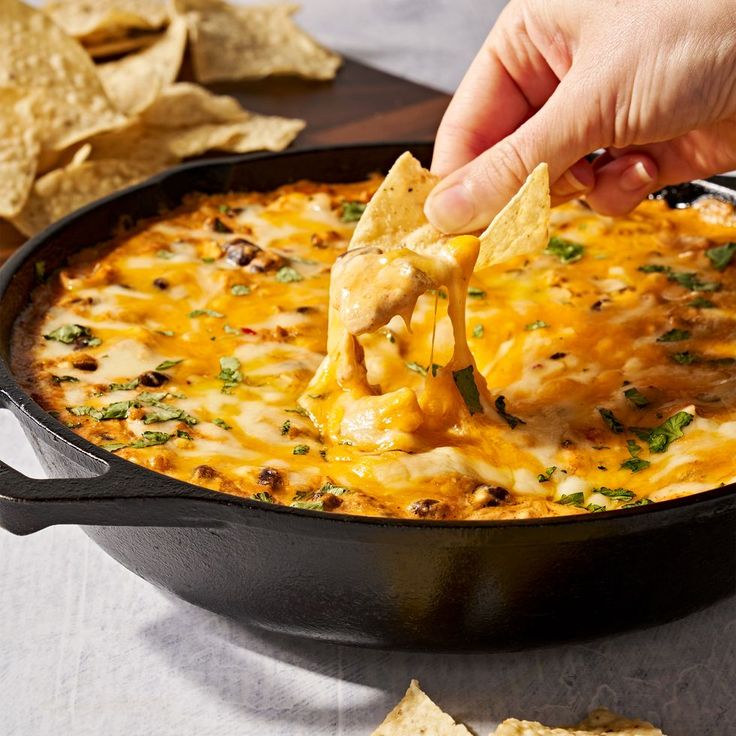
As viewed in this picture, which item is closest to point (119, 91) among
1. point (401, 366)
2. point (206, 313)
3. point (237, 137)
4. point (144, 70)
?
point (144, 70)

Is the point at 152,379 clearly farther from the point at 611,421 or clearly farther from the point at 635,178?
the point at 635,178

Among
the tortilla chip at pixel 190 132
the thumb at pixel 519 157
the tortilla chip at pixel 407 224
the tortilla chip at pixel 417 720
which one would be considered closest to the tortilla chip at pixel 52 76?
the tortilla chip at pixel 190 132

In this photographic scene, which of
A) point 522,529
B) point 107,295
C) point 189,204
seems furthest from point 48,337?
point 522,529

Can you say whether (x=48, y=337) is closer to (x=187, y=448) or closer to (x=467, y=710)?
(x=187, y=448)

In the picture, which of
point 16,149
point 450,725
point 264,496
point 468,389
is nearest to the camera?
point 450,725

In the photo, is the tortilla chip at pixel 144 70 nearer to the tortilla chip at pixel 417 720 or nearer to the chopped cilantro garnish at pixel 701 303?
the chopped cilantro garnish at pixel 701 303

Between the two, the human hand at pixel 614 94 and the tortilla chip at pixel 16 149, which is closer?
the human hand at pixel 614 94

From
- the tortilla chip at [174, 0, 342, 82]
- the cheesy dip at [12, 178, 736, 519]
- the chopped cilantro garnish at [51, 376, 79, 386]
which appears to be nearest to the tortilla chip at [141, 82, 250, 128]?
the tortilla chip at [174, 0, 342, 82]
